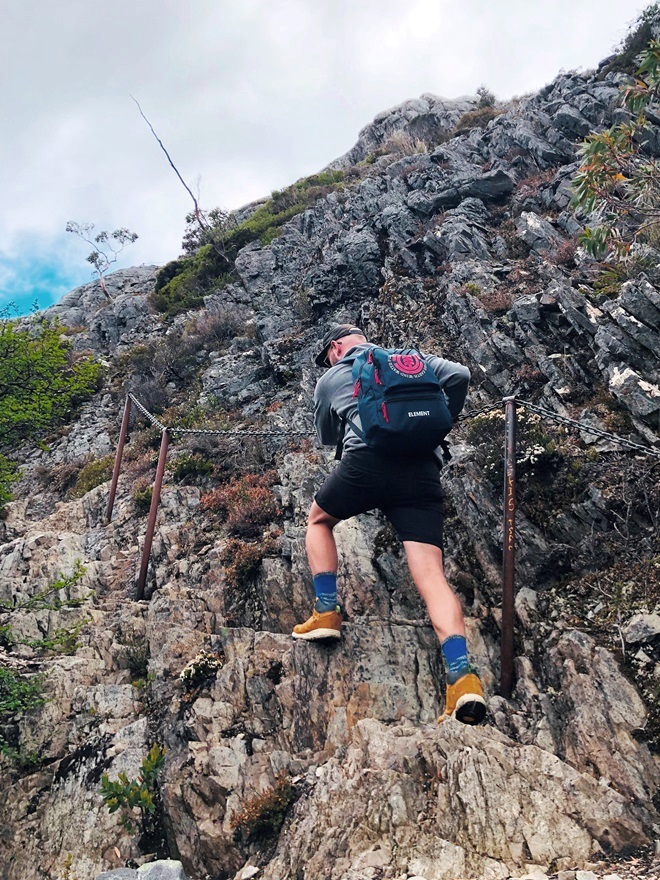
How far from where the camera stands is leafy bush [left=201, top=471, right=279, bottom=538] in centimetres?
788

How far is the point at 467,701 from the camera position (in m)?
3.68

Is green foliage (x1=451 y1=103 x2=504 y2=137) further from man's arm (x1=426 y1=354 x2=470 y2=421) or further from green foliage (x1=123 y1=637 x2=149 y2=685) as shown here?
green foliage (x1=123 y1=637 x2=149 y2=685)

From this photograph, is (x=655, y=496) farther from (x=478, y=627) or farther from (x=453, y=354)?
(x=453, y=354)

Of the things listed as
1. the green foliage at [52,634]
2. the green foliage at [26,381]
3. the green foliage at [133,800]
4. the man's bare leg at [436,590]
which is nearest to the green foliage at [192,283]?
the green foliage at [26,381]

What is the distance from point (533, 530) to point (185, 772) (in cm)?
372

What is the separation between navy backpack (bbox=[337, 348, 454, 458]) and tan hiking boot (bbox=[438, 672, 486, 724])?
1.62 m

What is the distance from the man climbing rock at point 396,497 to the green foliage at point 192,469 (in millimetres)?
5264

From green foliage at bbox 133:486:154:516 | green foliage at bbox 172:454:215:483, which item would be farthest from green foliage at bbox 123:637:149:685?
green foliage at bbox 172:454:215:483

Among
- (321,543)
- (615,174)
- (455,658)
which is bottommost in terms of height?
(455,658)

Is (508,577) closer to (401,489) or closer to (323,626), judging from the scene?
(401,489)

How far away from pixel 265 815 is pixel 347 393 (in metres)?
3.16

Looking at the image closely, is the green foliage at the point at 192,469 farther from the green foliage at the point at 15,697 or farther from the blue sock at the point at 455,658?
the blue sock at the point at 455,658

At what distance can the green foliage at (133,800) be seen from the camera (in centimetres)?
453

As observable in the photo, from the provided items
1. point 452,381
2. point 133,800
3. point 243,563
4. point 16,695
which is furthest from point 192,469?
point 452,381
